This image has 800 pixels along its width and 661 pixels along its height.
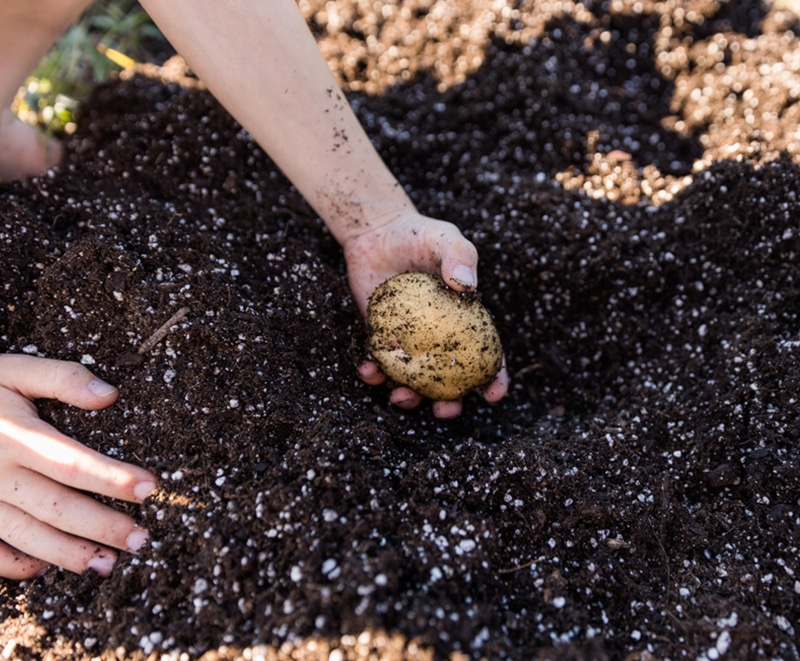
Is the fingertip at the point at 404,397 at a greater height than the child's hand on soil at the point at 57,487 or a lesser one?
lesser

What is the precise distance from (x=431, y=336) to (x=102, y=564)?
44.4 inches

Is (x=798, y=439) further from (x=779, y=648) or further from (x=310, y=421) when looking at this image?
(x=310, y=421)

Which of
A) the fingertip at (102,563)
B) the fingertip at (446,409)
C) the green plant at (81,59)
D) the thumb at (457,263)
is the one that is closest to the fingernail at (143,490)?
the fingertip at (102,563)

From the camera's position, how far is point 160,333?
1791mm

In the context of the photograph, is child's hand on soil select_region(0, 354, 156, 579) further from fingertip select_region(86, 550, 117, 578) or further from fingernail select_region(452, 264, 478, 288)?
fingernail select_region(452, 264, 478, 288)

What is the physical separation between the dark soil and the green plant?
11.4 inches

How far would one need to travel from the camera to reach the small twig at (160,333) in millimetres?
1791

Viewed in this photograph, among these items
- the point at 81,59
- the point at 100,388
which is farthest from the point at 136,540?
the point at 81,59

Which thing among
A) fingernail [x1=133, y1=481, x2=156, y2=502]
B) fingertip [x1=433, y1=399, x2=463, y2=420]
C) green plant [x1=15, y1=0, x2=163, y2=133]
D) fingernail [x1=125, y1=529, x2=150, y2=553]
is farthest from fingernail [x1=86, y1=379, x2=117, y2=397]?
green plant [x1=15, y1=0, x2=163, y2=133]

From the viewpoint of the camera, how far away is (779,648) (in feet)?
4.57

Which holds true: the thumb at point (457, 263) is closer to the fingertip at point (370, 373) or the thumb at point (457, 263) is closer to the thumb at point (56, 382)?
the fingertip at point (370, 373)

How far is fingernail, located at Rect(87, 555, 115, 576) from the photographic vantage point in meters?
1.62

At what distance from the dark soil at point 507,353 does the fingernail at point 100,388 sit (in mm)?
36

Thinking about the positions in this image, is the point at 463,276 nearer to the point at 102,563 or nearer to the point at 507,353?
the point at 507,353
